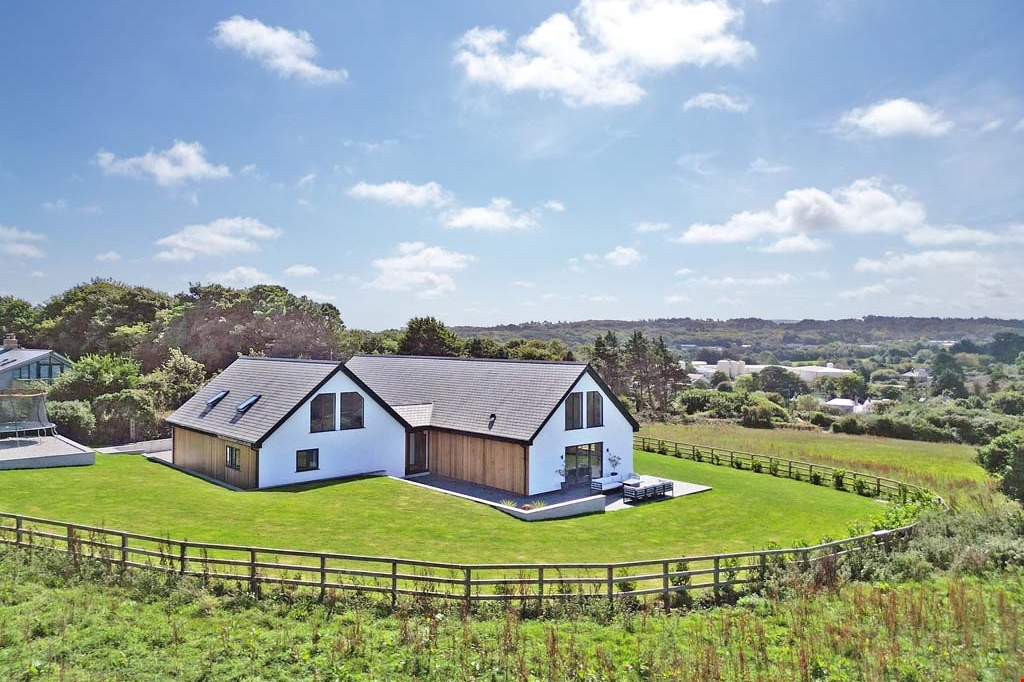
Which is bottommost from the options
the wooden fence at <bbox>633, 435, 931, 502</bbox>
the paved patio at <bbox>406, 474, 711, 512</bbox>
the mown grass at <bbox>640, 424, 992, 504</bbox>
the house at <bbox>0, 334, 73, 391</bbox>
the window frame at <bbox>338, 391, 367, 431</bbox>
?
the mown grass at <bbox>640, 424, 992, 504</bbox>

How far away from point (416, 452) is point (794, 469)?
1865 cm

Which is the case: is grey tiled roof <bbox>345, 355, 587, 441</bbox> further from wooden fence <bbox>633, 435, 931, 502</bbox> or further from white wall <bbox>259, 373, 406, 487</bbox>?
wooden fence <bbox>633, 435, 931, 502</bbox>

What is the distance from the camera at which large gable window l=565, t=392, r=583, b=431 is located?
25344 millimetres

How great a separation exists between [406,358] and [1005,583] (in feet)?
91.8

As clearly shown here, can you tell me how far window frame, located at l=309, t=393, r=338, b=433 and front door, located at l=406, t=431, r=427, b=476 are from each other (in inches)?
145

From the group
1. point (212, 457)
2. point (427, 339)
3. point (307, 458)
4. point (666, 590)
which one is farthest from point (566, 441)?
point (427, 339)

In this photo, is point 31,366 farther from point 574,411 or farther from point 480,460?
point 574,411

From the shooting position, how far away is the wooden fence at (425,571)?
37.7ft

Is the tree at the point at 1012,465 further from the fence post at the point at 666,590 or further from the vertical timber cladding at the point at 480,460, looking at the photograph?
the fence post at the point at 666,590

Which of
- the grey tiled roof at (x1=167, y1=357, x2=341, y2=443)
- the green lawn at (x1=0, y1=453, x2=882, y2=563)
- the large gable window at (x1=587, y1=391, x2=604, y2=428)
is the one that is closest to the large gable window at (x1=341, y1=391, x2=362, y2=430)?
the grey tiled roof at (x1=167, y1=357, x2=341, y2=443)

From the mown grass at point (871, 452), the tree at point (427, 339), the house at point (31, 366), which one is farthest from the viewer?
the tree at point (427, 339)

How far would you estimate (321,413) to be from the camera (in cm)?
2456

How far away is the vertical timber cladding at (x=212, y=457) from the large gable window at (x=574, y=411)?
11.7 metres

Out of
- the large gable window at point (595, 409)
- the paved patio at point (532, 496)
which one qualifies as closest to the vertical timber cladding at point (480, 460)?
the paved patio at point (532, 496)
